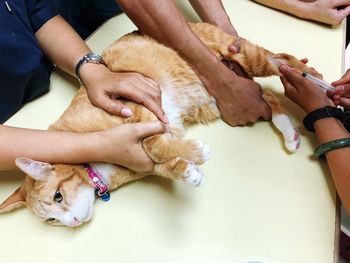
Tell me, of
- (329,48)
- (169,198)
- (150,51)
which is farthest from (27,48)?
(329,48)

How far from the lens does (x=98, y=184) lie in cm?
97

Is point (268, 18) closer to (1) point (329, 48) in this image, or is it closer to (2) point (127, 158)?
(1) point (329, 48)

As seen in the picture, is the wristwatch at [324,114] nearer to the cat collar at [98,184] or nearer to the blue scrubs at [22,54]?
the cat collar at [98,184]

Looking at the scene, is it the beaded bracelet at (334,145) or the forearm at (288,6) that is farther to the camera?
the forearm at (288,6)

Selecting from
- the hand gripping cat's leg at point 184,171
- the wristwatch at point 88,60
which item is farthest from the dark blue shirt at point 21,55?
the hand gripping cat's leg at point 184,171

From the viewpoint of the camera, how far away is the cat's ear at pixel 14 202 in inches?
36.9

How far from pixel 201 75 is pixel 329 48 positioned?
0.47 metres

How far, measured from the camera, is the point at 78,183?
3.26 ft

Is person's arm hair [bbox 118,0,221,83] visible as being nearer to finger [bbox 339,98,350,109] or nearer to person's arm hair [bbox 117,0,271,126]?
person's arm hair [bbox 117,0,271,126]

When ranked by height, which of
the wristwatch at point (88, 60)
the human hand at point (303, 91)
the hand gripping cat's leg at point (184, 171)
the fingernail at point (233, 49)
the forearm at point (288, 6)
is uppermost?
the wristwatch at point (88, 60)

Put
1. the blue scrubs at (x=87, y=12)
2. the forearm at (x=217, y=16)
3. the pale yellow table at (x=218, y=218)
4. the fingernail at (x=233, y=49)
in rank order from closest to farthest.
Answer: the pale yellow table at (x=218, y=218) → the fingernail at (x=233, y=49) → the forearm at (x=217, y=16) → the blue scrubs at (x=87, y=12)

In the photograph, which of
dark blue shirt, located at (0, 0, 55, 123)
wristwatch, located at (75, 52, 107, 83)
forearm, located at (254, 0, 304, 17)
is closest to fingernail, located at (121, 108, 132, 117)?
wristwatch, located at (75, 52, 107, 83)

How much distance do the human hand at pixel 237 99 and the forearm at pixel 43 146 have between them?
417mm

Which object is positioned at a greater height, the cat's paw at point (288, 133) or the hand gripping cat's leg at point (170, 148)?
the hand gripping cat's leg at point (170, 148)
